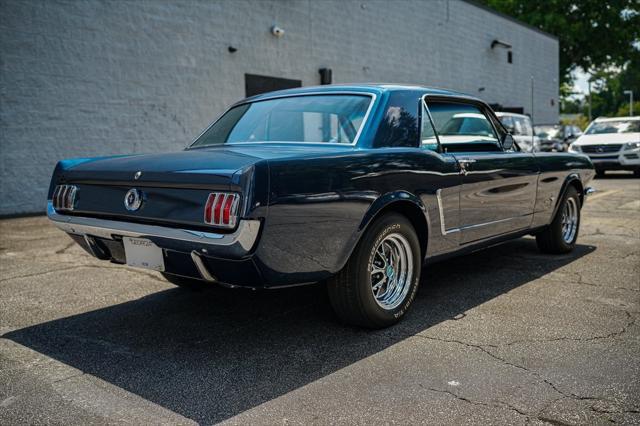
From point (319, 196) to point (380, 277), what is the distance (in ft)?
2.95

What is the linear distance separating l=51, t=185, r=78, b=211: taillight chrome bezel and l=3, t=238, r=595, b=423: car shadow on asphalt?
76cm

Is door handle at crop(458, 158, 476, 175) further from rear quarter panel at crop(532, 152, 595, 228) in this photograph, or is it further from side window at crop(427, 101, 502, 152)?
rear quarter panel at crop(532, 152, 595, 228)

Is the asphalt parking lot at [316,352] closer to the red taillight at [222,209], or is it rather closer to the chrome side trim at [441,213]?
the chrome side trim at [441,213]

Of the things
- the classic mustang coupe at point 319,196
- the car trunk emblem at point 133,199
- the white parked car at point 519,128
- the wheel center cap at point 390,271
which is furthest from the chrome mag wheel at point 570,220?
the white parked car at point 519,128

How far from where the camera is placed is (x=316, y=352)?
341cm

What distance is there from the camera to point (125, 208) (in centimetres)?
348

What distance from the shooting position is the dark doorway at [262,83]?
45.6 feet

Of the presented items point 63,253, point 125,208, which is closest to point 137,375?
point 125,208

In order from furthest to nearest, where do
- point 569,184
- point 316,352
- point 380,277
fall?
point 569,184 < point 380,277 < point 316,352

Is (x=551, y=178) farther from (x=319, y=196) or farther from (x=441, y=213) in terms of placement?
(x=319, y=196)

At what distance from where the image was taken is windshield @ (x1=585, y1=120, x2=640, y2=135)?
16.2 m

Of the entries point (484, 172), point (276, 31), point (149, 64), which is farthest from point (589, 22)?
point (484, 172)

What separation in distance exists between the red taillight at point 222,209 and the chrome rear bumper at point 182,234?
0.05 metres

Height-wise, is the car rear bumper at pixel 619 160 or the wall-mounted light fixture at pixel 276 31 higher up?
the wall-mounted light fixture at pixel 276 31
